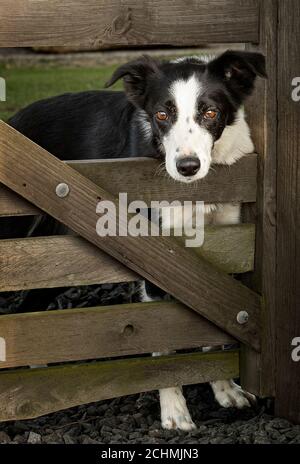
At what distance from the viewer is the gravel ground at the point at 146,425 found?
12.4 feet

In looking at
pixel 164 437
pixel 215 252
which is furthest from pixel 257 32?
pixel 164 437

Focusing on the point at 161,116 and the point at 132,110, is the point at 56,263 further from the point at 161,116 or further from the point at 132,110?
the point at 132,110

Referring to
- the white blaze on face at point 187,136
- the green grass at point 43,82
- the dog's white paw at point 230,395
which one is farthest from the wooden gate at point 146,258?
the green grass at point 43,82

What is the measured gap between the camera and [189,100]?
3.81m

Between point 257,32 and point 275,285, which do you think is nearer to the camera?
point 257,32

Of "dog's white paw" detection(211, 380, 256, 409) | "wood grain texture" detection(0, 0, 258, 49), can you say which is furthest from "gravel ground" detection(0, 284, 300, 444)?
"wood grain texture" detection(0, 0, 258, 49)

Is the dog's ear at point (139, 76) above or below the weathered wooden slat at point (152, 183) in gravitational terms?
above

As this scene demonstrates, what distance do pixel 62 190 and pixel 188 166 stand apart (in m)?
0.55

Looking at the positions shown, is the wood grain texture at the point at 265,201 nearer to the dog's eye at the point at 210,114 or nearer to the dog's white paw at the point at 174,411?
the dog's eye at the point at 210,114

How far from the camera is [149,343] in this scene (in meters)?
3.75

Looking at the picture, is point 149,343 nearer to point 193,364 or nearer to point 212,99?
point 193,364

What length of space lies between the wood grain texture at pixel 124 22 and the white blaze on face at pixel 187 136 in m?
0.37

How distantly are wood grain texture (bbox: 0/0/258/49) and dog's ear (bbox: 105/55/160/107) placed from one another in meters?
0.52

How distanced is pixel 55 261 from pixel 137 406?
1.09 metres
